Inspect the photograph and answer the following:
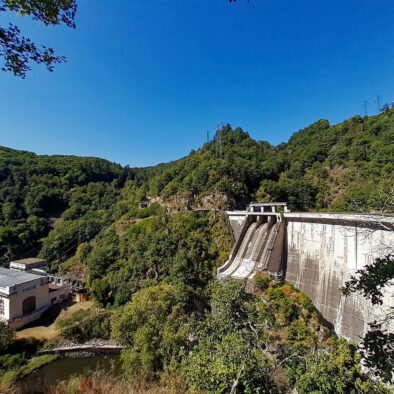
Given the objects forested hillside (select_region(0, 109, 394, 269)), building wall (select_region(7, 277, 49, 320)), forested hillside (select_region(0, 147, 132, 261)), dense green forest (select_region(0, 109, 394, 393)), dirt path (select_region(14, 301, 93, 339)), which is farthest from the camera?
forested hillside (select_region(0, 147, 132, 261))

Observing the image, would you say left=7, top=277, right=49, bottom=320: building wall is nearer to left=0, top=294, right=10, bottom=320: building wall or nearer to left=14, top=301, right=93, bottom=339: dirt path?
left=0, top=294, right=10, bottom=320: building wall

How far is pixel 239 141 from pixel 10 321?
63.4 m

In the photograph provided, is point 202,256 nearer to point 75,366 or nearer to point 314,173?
point 75,366

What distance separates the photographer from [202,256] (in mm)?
26438

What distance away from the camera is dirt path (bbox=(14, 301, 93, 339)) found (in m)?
21.8

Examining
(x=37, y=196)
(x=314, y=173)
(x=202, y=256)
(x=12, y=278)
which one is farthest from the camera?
(x=37, y=196)

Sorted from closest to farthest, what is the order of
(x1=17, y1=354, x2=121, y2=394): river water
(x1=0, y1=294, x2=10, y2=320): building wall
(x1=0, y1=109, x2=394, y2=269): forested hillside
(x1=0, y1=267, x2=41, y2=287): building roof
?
(x1=17, y1=354, x2=121, y2=394): river water
(x1=0, y1=294, x2=10, y2=320): building wall
(x1=0, y1=267, x2=41, y2=287): building roof
(x1=0, y1=109, x2=394, y2=269): forested hillside

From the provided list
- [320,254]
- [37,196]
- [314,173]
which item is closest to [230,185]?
[320,254]

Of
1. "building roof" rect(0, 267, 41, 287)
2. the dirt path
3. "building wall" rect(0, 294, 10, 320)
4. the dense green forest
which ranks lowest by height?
the dirt path

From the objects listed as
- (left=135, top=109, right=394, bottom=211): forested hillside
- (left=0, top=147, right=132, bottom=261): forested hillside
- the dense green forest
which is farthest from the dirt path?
(left=0, top=147, right=132, bottom=261): forested hillside

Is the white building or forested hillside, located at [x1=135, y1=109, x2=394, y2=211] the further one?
forested hillside, located at [x1=135, y1=109, x2=394, y2=211]

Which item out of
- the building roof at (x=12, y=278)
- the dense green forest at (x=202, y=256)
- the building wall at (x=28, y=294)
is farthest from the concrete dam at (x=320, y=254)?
the building roof at (x=12, y=278)

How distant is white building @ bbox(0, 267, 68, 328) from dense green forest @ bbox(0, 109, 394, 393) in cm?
533

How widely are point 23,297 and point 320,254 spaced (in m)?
35.3
